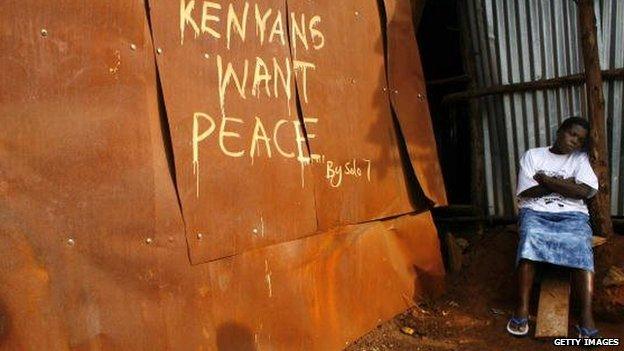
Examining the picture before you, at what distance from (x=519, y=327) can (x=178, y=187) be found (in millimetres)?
2595

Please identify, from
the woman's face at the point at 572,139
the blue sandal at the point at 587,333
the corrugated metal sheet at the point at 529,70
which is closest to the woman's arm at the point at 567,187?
the woman's face at the point at 572,139

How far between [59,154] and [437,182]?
3.02 m

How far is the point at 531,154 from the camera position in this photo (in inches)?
160

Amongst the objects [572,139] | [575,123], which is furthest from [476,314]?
[575,123]

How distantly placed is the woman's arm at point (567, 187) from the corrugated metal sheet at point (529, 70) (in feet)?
2.15

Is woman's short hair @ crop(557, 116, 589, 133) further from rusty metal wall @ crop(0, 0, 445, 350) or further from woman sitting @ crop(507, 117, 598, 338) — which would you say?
rusty metal wall @ crop(0, 0, 445, 350)

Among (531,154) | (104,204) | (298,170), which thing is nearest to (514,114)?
(531,154)

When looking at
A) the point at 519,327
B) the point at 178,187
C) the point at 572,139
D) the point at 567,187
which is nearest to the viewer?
the point at 178,187

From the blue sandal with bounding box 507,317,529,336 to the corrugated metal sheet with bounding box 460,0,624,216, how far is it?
134 centimetres

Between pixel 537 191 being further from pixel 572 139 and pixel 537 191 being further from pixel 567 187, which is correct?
pixel 572 139

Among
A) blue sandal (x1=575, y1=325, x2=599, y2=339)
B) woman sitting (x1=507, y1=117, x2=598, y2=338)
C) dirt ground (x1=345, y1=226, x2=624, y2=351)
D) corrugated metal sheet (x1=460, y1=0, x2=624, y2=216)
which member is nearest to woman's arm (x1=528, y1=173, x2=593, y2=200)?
woman sitting (x1=507, y1=117, x2=598, y2=338)

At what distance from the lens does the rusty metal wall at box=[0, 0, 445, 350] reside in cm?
206

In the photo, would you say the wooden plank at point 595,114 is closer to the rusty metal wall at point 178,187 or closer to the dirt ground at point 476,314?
the dirt ground at point 476,314

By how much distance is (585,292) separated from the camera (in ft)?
11.5
